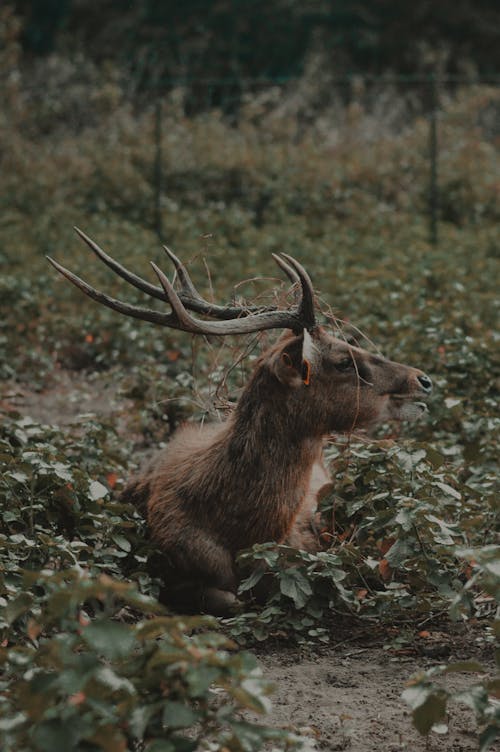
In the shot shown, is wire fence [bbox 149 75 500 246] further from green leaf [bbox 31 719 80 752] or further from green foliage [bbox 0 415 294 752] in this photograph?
green leaf [bbox 31 719 80 752]

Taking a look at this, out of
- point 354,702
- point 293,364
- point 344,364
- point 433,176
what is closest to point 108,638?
point 354,702

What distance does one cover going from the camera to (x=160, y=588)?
502 centimetres

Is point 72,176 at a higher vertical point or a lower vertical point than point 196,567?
higher

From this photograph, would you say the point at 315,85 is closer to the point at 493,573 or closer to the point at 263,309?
the point at 263,309

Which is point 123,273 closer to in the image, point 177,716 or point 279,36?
point 177,716

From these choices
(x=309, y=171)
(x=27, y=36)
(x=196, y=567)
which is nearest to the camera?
(x=196, y=567)

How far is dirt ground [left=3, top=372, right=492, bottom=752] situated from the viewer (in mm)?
3639

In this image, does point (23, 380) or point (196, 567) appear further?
point (23, 380)

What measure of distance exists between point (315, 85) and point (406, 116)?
1.62 metres

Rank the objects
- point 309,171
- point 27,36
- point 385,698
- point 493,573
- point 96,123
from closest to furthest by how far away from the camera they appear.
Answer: point 493,573, point 385,698, point 309,171, point 96,123, point 27,36

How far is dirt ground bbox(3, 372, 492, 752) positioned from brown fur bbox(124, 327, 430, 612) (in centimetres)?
56

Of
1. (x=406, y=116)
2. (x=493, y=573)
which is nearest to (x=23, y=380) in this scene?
(x=493, y=573)

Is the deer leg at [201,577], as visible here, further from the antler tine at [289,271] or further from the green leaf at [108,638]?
the green leaf at [108,638]

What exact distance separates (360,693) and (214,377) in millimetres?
3345
